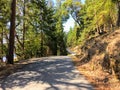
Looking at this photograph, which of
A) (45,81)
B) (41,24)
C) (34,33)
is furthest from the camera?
(41,24)

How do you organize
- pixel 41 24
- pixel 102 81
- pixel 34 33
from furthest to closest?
pixel 41 24 → pixel 34 33 → pixel 102 81

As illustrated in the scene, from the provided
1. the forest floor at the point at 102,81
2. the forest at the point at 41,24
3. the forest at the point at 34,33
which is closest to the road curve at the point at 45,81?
the forest floor at the point at 102,81

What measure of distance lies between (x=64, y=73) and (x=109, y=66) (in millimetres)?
2921

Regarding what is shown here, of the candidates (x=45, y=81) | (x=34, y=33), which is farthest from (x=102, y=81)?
(x=34, y=33)

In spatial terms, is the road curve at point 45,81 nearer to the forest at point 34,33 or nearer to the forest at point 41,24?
the forest at point 41,24

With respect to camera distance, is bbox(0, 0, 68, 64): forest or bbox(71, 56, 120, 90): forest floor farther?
bbox(0, 0, 68, 64): forest

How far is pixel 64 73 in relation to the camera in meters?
14.6

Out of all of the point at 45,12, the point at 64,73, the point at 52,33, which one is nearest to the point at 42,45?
the point at 52,33

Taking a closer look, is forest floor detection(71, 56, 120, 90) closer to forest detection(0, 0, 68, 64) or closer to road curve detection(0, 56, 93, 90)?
road curve detection(0, 56, 93, 90)

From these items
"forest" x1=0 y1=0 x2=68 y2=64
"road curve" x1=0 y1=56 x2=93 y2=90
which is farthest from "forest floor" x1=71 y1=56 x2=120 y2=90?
"forest" x1=0 y1=0 x2=68 y2=64

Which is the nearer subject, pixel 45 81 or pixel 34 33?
pixel 45 81

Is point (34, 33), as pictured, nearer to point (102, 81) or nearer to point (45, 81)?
point (45, 81)

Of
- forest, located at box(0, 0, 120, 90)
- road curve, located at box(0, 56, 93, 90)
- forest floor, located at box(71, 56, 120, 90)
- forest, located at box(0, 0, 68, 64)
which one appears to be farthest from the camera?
forest, located at box(0, 0, 68, 64)

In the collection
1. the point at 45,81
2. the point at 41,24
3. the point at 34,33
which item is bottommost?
the point at 45,81
